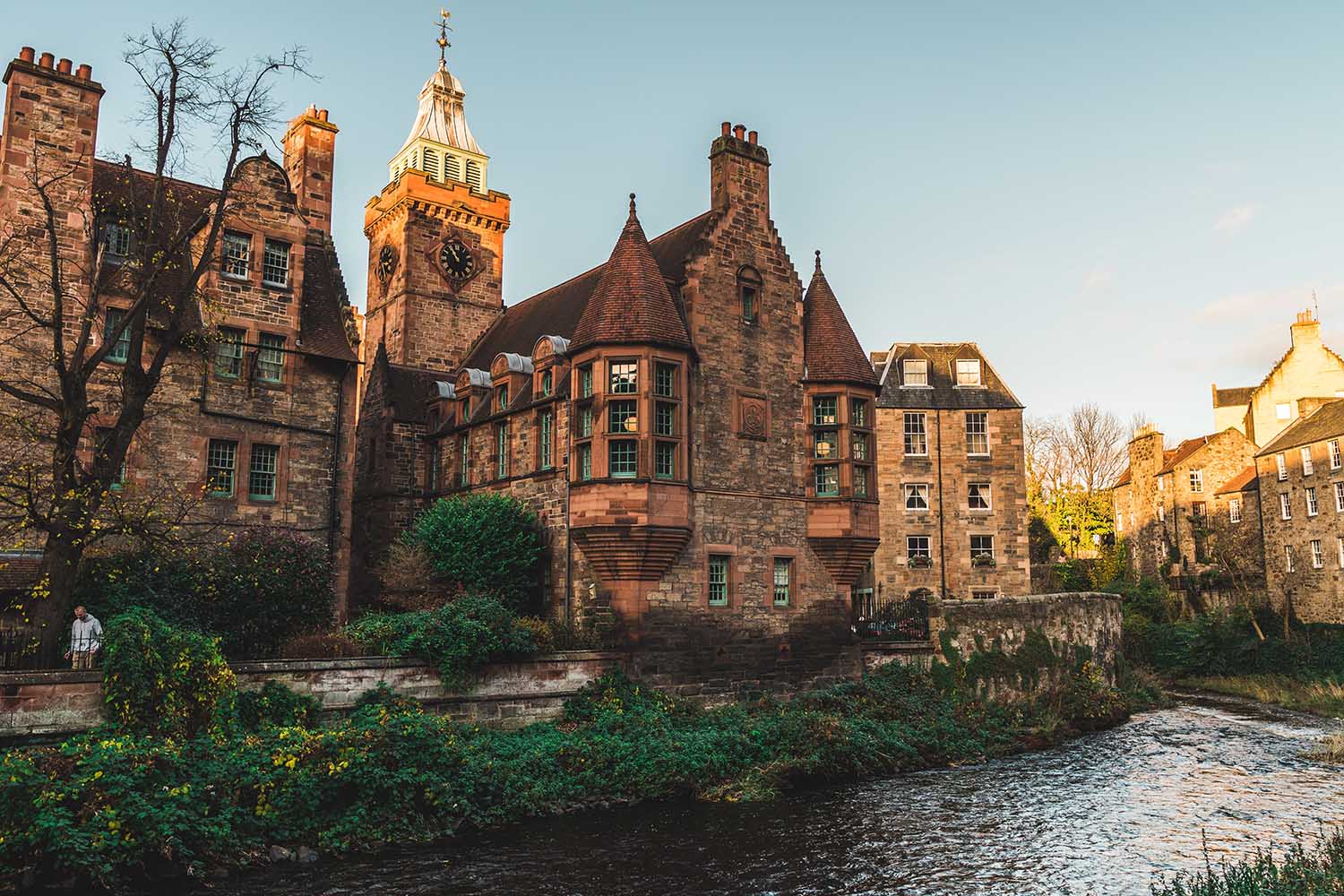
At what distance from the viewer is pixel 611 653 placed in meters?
22.8

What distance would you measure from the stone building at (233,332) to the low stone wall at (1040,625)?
58.4ft

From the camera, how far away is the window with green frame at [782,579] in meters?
26.6

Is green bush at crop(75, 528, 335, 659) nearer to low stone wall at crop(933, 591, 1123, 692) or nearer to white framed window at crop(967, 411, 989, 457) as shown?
low stone wall at crop(933, 591, 1123, 692)

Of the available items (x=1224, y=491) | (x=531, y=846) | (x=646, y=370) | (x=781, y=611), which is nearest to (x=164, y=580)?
(x=531, y=846)

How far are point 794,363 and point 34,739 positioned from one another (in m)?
19.7

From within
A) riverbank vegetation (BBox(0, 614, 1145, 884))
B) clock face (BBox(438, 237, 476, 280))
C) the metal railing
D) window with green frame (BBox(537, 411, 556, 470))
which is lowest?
riverbank vegetation (BBox(0, 614, 1145, 884))

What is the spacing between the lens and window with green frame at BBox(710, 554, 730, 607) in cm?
2520

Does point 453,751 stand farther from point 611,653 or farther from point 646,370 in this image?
point 646,370

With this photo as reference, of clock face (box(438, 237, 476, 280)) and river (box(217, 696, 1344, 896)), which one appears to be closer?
river (box(217, 696, 1344, 896))

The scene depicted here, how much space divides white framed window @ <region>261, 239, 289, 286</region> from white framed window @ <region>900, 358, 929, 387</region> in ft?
80.9

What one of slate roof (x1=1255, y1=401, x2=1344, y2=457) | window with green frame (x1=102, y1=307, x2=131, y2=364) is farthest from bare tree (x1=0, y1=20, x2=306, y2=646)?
slate roof (x1=1255, y1=401, x2=1344, y2=457)

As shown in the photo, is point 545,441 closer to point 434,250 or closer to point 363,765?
point 363,765

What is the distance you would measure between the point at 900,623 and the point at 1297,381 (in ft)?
109

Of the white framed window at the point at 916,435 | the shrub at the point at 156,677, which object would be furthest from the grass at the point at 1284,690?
the shrub at the point at 156,677
